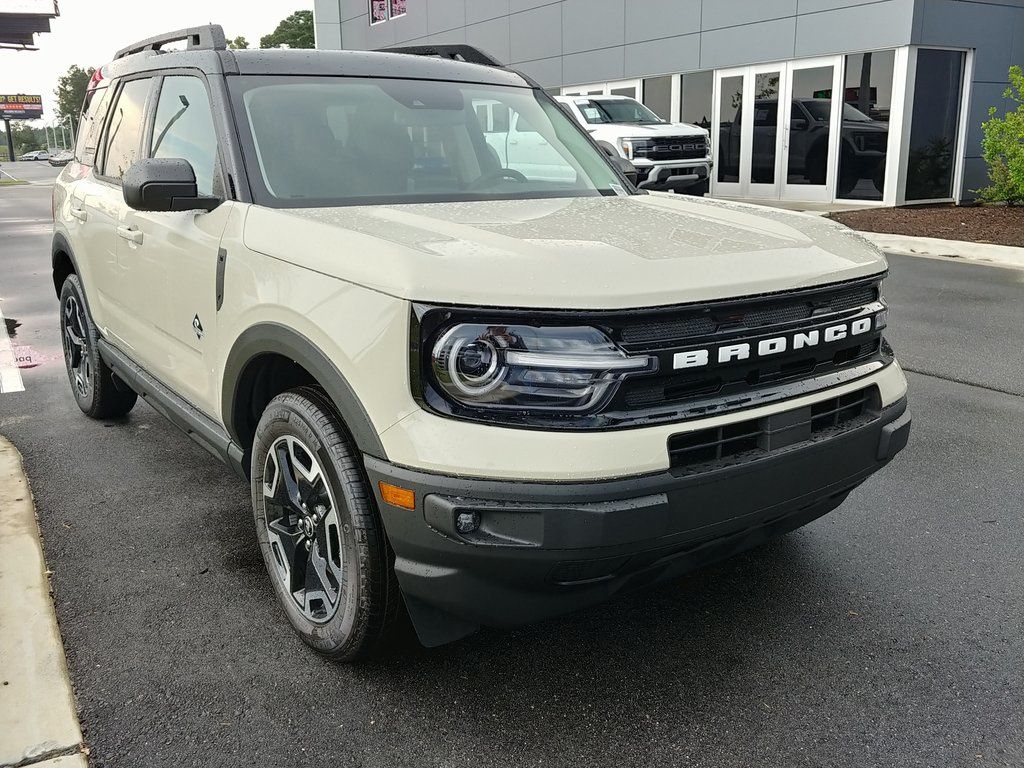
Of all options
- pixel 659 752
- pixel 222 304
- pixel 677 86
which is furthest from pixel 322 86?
pixel 677 86

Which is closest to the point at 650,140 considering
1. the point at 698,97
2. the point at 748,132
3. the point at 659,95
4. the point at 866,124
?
the point at 866,124

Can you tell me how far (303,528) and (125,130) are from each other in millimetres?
2517

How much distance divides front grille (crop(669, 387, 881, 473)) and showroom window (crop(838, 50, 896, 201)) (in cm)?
1560

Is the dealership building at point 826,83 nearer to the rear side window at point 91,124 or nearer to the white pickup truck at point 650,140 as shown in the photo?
the white pickup truck at point 650,140

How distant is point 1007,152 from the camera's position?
14.5 metres

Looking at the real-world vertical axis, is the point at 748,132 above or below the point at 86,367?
above

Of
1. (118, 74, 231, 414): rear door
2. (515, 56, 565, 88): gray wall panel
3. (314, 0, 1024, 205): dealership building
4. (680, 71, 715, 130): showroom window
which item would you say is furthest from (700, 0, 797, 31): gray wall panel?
(118, 74, 231, 414): rear door

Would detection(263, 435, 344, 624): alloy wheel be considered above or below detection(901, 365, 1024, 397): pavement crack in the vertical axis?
above

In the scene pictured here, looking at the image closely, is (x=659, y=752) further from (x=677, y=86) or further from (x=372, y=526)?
(x=677, y=86)

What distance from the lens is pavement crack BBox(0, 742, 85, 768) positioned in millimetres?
2346

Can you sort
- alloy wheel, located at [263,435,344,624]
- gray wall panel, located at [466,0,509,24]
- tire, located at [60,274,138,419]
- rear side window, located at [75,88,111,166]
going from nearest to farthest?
1. alloy wheel, located at [263,435,344,624]
2. rear side window, located at [75,88,111,166]
3. tire, located at [60,274,138,419]
4. gray wall panel, located at [466,0,509,24]

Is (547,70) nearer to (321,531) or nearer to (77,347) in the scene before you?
(77,347)

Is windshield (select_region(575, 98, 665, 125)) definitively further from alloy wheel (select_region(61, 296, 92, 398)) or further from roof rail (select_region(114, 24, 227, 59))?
roof rail (select_region(114, 24, 227, 59))

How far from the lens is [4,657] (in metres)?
2.83
